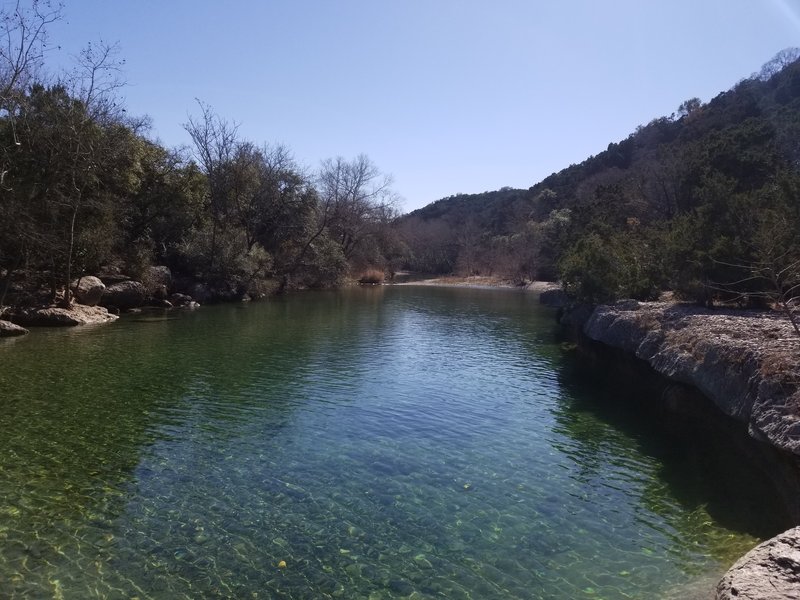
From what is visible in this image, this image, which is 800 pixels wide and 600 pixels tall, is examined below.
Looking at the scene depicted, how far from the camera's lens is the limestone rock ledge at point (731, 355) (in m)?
7.53

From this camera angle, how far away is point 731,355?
956 cm

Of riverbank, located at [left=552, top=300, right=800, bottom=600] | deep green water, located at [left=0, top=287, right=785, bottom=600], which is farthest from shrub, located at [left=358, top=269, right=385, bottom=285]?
riverbank, located at [left=552, top=300, right=800, bottom=600]

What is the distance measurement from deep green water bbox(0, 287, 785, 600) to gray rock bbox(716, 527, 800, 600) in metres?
0.83

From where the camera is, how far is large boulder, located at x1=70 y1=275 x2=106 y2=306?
2442 cm

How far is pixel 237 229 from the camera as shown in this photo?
131 feet

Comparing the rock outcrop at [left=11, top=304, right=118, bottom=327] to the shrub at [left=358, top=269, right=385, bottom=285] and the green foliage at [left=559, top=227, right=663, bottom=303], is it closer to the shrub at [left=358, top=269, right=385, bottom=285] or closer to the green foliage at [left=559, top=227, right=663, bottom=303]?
the green foliage at [left=559, top=227, right=663, bottom=303]

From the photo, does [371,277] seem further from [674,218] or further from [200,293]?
[674,218]

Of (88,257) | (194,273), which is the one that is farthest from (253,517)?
(194,273)

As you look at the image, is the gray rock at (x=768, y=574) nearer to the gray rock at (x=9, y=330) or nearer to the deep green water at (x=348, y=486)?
the deep green water at (x=348, y=486)

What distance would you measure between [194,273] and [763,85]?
56.0 metres

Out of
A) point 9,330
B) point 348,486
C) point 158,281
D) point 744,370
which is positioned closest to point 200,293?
point 158,281

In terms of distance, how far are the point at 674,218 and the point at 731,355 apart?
14452 millimetres

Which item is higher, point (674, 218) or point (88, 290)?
point (674, 218)

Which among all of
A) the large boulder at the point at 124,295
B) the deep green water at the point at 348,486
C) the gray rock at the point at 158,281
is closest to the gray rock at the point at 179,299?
the gray rock at the point at 158,281
